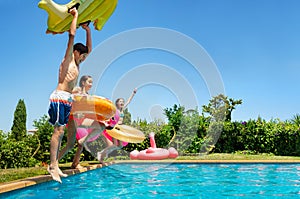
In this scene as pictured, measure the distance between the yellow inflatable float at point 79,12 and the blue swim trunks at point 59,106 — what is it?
1.09 meters

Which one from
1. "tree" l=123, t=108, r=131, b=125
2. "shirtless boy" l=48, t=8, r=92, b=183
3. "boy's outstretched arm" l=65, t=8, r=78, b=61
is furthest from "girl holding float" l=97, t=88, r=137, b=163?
"boy's outstretched arm" l=65, t=8, r=78, b=61

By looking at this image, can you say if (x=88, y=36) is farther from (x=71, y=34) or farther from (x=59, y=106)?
(x=59, y=106)

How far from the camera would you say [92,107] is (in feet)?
18.0

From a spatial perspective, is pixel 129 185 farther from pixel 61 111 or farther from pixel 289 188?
pixel 289 188

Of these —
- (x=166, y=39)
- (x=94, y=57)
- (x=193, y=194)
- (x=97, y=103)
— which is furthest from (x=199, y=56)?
(x=193, y=194)

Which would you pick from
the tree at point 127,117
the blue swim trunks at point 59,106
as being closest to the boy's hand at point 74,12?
the blue swim trunks at point 59,106

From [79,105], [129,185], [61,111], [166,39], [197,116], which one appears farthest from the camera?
[197,116]

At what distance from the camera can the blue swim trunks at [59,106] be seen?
434 centimetres

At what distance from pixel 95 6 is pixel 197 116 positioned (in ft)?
31.8

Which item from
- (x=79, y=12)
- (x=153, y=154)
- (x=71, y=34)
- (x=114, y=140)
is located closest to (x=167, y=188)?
(x=71, y=34)

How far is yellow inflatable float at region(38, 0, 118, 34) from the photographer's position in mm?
4504

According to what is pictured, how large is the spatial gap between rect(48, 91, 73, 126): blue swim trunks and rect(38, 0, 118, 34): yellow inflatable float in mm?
1092

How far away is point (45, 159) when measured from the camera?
956cm

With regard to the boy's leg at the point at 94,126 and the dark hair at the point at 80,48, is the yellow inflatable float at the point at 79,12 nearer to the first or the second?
the dark hair at the point at 80,48
